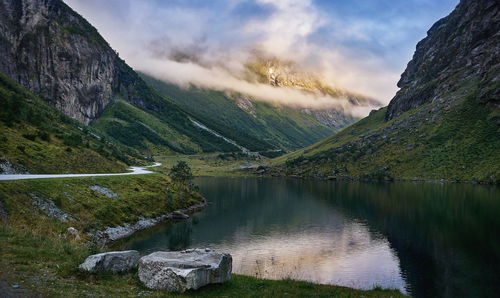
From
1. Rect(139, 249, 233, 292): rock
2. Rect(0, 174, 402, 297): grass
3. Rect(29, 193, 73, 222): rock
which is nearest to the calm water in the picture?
Rect(29, 193, 73, 222): rock

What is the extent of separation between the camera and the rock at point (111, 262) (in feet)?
65.8

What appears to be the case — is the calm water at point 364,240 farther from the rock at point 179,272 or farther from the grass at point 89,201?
the rock at point 179,272

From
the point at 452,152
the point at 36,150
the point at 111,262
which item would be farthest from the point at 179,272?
the point at 452,152

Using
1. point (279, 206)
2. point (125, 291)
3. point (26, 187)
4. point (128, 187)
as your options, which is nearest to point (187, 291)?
point (125, 291)

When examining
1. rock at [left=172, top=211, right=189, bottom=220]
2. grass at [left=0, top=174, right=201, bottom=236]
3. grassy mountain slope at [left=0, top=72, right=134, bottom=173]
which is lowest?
rock at [left=172, top=211, right=189, bottom=220]

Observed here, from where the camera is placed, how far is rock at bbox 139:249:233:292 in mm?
19750

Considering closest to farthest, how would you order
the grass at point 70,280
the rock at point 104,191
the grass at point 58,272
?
the grass at point 70,280 → the grass at point 58,272 → the rock at point 104,191

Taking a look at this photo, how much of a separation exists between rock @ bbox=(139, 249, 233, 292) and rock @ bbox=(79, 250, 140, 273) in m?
1.48

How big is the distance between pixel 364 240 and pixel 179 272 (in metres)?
50.8

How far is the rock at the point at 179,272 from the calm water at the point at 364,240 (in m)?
15.9

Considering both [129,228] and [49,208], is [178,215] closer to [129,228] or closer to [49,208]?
[129,228]

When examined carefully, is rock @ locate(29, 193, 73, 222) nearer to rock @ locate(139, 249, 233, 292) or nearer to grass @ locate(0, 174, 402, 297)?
grass @ locate(0, 174, 402, 297)

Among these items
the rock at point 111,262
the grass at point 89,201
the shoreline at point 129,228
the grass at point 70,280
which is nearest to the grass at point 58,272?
the grass at point 70,280

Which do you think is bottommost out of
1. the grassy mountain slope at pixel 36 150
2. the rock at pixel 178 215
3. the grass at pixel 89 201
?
the rock at pixel 178 215
